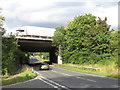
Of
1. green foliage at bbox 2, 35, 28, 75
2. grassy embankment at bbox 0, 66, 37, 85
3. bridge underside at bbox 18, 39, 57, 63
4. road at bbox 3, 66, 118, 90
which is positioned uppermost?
bridge underside at bbox 18, 39, 57, 63

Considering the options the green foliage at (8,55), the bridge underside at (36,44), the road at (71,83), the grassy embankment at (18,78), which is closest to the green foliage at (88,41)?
the bridge underside at (36,44)

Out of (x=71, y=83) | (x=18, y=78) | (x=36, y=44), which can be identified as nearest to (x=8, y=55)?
(x=18, y=78)

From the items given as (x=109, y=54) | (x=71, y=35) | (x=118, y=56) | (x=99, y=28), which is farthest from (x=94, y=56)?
(x=118, y=56)

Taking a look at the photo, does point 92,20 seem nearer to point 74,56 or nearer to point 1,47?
point 74,56

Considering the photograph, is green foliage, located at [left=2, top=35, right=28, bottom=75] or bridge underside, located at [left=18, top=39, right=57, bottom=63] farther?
bridge underside, located at [left=18, top=39, right=57, bottom=63]

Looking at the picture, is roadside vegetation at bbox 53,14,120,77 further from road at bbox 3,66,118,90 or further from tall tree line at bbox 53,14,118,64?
road at bbox 3,66,118,90

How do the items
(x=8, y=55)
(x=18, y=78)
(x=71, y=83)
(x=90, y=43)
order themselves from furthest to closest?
(x=90, y=43), (x=8, y=55), (x=18, y=78), (x=71, y=83)

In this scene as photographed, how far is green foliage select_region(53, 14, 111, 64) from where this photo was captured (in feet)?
115

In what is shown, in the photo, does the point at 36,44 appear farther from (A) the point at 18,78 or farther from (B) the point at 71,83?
(B) the point at 71,83

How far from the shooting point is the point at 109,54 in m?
34.7

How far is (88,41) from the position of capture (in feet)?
121

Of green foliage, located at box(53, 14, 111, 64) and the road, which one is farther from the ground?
green foliage, located at box(53, 14, 111, 64)

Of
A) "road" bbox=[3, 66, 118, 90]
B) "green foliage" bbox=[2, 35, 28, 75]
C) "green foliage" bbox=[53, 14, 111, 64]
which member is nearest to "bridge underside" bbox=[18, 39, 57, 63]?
"green foliage" bbox=[53, 14, 111, 64]

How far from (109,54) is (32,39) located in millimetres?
20140
